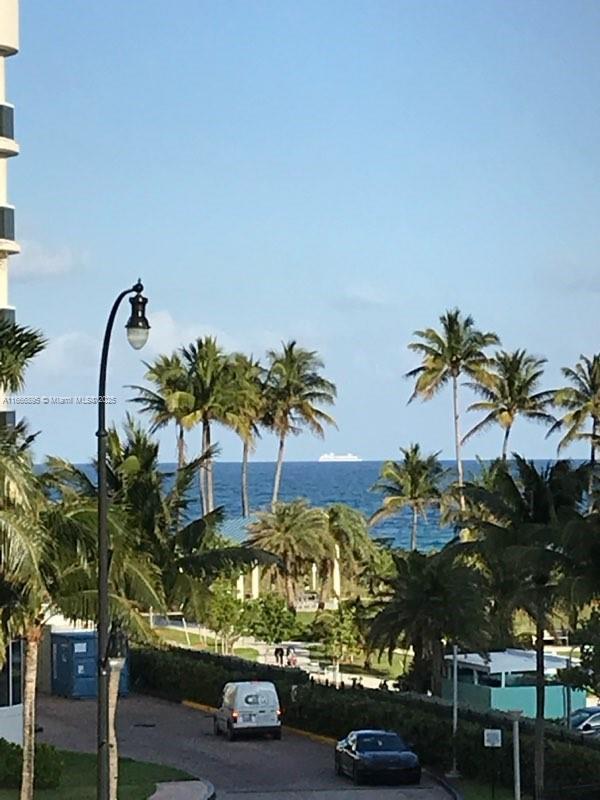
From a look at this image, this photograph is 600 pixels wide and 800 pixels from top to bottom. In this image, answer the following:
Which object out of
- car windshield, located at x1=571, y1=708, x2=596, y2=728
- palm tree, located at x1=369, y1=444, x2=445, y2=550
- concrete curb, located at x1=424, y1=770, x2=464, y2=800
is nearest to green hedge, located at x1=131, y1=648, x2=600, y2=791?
concrete curb, located at x1=424, y1=770, x2=464, y2=800

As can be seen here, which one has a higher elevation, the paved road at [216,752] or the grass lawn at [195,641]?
the grass lawn at [195,641]

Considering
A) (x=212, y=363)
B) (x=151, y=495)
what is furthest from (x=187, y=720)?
→ (x=212, y=363)

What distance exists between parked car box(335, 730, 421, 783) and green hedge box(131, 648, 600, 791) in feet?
4.95

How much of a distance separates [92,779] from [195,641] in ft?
119

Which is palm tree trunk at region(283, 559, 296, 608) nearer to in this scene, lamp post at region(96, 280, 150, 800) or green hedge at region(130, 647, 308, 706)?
green hedge at region(130, 647, 308, 706)

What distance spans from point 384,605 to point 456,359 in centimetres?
4051

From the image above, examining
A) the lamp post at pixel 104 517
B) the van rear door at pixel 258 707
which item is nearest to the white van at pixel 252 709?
the van rear door at pixel 258 707

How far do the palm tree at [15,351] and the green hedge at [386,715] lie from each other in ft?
49.4

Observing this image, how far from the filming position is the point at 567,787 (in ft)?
112

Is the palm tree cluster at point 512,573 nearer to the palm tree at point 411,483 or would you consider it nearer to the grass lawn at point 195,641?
the grass lawn at point 195,641

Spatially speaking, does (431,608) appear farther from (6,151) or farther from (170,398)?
(170,398)

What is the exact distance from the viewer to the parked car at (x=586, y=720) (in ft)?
142

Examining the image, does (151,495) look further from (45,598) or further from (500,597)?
(500,597)

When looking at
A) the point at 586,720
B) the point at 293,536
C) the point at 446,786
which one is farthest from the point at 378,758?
the point at 293,536
